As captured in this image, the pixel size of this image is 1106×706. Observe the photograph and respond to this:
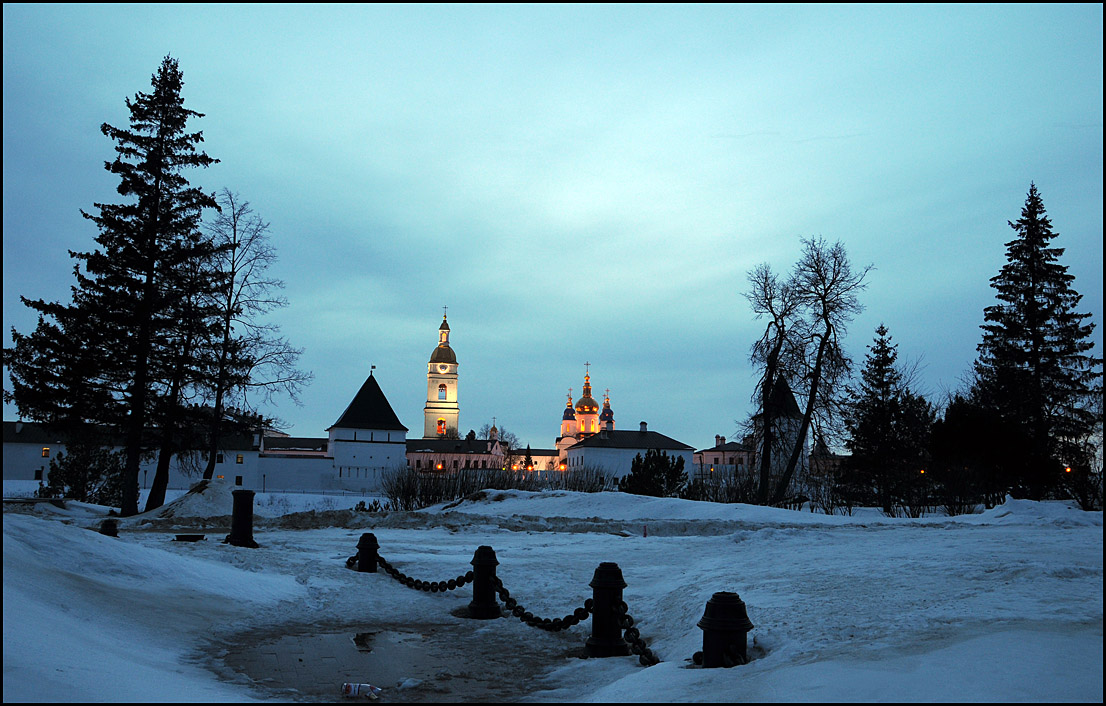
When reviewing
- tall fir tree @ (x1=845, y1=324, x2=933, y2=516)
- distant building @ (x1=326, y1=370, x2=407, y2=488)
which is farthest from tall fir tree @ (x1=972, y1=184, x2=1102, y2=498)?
distant building @ (x1=326, y1=370, x2=407, y2=488)

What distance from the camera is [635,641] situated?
5934 millimetres

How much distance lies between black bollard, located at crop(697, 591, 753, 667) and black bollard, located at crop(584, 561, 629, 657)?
1.35 metres

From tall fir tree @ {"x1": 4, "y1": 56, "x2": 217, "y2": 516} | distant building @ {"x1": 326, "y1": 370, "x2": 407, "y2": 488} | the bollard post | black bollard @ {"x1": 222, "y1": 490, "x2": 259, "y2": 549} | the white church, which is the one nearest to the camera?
the bollard post

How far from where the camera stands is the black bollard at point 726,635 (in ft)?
16.5

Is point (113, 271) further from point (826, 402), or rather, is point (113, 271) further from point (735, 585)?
point (826, 402)

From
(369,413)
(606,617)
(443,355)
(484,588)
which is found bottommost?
(484,588)

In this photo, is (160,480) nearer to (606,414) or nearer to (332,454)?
(332,454)

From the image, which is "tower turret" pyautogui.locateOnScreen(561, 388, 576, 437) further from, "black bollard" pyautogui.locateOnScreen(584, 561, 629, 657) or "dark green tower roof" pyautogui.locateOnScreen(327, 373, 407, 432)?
"black bollard" pyautogui.locateOnScreen(584, 561, 629, 657)

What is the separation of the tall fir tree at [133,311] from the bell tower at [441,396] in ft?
375

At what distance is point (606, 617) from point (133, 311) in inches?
856

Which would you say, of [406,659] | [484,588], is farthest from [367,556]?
[406,659]

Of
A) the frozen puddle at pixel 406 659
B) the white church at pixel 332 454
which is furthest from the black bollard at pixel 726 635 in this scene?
the white church at pixel 332 454

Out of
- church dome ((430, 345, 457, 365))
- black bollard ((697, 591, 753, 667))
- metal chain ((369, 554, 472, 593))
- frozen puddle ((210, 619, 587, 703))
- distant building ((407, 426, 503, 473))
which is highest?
church dome ((430, 345, 457, 365))

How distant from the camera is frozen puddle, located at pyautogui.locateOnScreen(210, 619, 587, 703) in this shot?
5.31 metres
